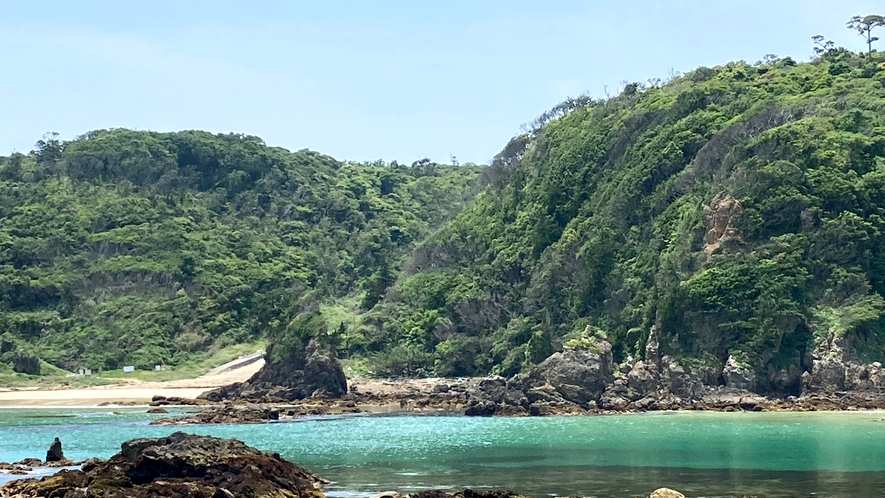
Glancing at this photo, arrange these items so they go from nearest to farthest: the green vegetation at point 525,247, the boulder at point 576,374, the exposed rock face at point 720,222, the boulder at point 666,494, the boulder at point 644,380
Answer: the boulder at point 666,494 < the boulder at point 576,374 < the boulder at point 644,380 < the green vegetation at point 525,247 < the exposed rock face at point 720,222

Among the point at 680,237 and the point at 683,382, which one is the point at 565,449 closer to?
the point at 683,382

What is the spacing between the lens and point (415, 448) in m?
49.3

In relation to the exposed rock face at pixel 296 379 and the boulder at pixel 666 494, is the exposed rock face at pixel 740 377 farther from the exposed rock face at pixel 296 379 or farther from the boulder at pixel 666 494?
the boulder at pixel 666 494

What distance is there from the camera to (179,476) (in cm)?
3303

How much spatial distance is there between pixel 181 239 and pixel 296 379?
46.8 meters

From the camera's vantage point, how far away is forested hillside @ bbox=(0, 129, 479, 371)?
4237 inches

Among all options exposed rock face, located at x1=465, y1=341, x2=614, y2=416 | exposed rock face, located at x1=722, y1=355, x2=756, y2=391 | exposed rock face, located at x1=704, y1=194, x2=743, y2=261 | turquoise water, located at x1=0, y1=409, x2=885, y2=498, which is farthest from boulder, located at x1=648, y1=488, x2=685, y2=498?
exposed rock face, located at x1=704, y1=194, x2=743, y2=261

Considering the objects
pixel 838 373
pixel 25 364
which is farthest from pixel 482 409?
pixel 25 364

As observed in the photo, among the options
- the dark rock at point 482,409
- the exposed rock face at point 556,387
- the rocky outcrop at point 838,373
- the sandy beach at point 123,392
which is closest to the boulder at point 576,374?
the exposed rock face at point 556,387

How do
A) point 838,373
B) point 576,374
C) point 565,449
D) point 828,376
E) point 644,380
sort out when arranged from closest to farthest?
1. point 565,449
2. point 838,373
3. point 828,376
4. point 576,374
5. point 644,380

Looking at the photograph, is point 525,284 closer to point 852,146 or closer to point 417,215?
point 852,146

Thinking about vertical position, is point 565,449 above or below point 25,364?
below

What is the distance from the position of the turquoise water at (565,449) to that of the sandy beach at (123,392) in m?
12.4

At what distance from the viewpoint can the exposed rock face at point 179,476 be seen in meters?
31.7
